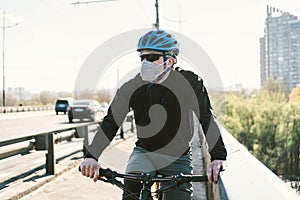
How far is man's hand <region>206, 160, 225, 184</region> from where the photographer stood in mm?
2664

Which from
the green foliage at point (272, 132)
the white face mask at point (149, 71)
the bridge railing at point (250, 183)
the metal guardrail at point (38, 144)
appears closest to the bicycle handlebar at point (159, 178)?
the bridge railing at point (250, 183)

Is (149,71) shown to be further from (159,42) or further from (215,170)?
(215,170)

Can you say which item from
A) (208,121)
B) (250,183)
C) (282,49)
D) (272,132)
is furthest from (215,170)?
(282,49)

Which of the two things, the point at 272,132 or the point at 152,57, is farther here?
the point at 272,132

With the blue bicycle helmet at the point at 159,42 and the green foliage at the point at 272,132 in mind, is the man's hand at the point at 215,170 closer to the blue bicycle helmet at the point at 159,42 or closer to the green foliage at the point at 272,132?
the blue bicycle helmet at the point at 159,42

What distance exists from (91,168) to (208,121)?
890 millimetres

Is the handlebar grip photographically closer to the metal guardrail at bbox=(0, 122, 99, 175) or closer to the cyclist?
the cyclist

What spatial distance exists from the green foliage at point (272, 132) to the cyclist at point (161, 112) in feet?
154

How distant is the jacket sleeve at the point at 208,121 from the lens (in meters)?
2.87

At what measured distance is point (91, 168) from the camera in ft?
9.25

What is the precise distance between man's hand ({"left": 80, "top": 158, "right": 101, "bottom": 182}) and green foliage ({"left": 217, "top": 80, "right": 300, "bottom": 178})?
156 feet

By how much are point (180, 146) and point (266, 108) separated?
5345 centimetres

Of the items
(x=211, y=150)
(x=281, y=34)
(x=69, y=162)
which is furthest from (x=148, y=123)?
(x=281, y=34)

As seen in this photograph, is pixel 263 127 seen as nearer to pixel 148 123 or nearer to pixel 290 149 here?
pixel 290 149
